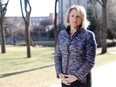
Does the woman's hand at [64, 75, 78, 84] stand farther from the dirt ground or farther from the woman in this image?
the dirt ground

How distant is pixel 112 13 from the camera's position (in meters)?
55.2

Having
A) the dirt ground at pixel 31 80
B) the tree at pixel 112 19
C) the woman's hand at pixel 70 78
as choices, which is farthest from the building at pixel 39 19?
the woman's hand at pixel 70 78

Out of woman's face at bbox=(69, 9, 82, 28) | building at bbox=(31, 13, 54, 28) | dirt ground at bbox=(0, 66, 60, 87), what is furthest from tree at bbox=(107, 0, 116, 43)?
building at bbox=(31, 13, 54, 28)

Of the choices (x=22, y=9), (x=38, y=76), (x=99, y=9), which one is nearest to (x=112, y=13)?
(x=99, y=9)

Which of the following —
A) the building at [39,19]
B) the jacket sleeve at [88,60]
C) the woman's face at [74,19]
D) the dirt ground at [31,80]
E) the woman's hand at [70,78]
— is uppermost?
the woman's face at [74,19]

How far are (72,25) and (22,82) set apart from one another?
751cm

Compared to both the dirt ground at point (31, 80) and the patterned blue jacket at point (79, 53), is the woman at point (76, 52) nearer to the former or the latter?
the patterned blue jacket at point (79, 53)

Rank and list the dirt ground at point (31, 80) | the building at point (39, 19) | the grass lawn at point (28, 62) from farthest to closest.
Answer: the building at point (39, 19) → the grass lawn at point (28, 62) → the dirt ground at point (31, 80)

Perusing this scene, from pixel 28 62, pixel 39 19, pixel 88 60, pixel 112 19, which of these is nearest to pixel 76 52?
pixel 88 60

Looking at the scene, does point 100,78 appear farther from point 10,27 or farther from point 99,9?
point 10,27

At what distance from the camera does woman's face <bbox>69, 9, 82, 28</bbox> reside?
17.2 feet

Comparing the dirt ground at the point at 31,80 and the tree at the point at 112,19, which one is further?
the tree at the point at 112,19

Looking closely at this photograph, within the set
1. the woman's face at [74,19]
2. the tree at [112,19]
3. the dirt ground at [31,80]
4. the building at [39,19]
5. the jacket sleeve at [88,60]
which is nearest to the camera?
the jacket sleeve at [88,60]

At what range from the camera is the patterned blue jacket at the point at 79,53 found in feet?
16.7
